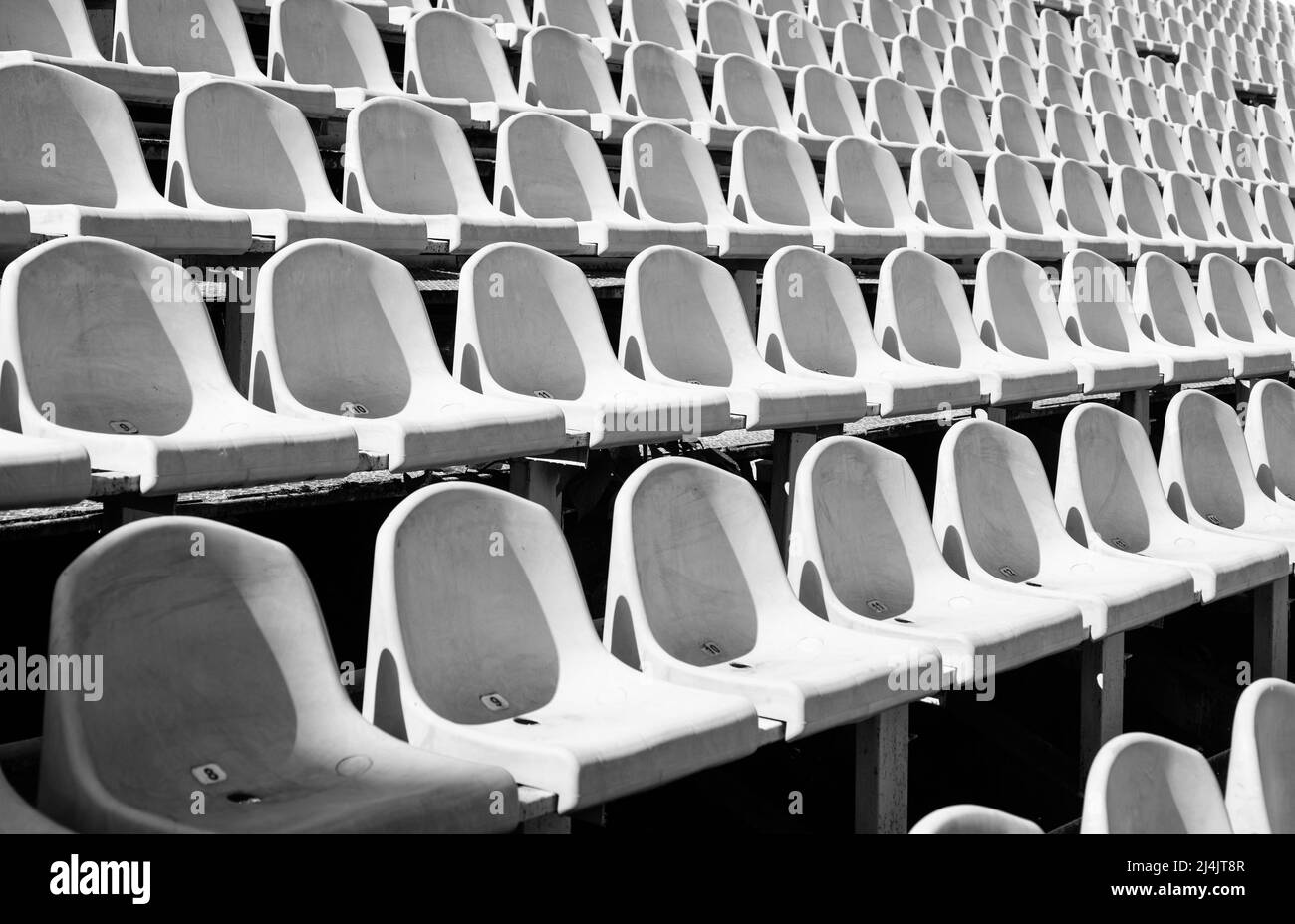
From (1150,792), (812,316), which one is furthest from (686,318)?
(1150,792)

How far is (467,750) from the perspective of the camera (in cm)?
122

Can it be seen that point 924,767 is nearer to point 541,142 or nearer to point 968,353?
point 968,353

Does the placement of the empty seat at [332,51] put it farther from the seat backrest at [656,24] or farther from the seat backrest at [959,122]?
the seat backrest at [959,122]

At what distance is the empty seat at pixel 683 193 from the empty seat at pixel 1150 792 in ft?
5.43

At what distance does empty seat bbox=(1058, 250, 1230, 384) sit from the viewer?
2977mm

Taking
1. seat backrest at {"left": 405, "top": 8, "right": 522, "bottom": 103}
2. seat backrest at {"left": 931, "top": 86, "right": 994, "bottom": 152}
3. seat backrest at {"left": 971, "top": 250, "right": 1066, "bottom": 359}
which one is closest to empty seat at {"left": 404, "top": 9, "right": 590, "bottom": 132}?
Result: seat backrest at {"left": 405, "top": 8, "right": 522, "bottom": 103}

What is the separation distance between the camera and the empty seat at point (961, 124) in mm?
3971

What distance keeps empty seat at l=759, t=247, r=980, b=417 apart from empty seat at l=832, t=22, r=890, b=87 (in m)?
1.93

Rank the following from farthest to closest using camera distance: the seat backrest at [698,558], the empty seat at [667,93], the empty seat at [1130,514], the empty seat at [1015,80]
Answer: the empty seat at [1015,80] < the empty seat at [667,93] < the empty seat at [1130,514] < the seat backrest at [698,558]

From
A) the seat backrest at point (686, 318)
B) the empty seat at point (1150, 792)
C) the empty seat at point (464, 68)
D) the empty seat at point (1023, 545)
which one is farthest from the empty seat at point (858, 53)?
the empty seat at point (1150, 792)

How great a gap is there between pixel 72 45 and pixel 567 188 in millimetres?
892

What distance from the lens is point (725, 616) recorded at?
1.61 meters

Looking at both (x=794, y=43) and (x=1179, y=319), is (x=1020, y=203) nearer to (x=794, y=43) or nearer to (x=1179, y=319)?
(x=1179, y=319)
